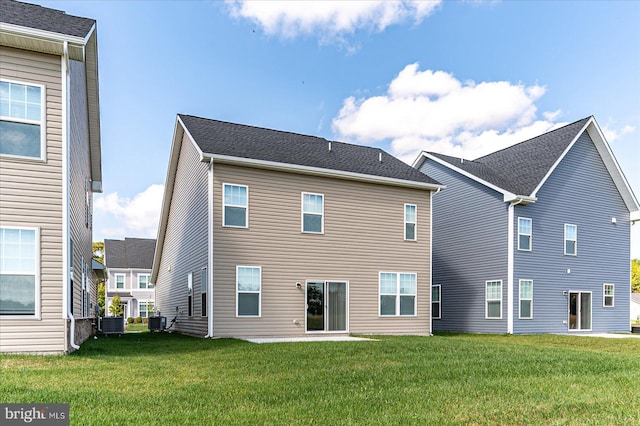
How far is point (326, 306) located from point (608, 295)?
44.4 feet

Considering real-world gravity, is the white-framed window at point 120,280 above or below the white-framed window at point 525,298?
below

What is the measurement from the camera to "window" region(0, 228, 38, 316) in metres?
8.66

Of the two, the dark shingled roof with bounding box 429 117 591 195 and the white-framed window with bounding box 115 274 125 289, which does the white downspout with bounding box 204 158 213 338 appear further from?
the white-framed window with bounding box 115 274 125 289

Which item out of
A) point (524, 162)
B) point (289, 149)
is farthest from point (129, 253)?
point (524, 162)

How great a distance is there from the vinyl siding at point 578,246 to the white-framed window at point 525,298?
19 cm

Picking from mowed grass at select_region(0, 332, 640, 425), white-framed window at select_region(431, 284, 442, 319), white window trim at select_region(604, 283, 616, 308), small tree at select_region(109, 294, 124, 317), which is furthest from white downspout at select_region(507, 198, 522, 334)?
small tree at select_region(109, 294, 124, 317)

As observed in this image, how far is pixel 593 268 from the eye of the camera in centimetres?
2091

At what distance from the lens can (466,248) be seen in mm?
20609

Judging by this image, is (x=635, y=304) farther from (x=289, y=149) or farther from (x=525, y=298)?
(x=289, y=149)

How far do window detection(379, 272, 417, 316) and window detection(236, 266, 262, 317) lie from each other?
438 cm

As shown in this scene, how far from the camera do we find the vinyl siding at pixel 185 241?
50.1 ft

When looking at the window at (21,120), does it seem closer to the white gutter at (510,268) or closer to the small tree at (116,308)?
the white gutter at (510,268)

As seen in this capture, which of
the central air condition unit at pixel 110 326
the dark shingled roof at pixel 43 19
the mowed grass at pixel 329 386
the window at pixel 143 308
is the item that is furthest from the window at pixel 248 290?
the window at pixel 143 308

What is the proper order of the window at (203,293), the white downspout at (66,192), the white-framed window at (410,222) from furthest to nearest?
1. the white-framed window at (410,222)
2. the window at (203,293)
3. the white downspout at (66,192)
